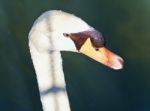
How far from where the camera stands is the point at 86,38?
188 centimetres

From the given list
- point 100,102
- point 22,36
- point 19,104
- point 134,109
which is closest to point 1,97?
point 19,104

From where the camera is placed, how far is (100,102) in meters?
2.35

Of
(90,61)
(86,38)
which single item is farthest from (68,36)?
(90,61)

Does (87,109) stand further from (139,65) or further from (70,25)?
(70,25)

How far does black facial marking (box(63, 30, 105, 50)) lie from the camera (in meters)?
1.87

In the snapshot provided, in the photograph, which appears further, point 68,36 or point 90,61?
point 90,61

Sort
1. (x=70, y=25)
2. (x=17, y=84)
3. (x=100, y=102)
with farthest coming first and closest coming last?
(x=100, y=102), (x=17, y=84), (x=70, y=25)

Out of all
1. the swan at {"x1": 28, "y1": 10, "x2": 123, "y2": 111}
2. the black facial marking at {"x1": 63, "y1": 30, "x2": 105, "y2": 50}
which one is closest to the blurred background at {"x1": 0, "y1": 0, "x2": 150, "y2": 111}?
the swan at {"x1": 28, "y1": 10, "x2": 123, "y2": 111}

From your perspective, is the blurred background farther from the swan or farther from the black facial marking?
the black facial marking

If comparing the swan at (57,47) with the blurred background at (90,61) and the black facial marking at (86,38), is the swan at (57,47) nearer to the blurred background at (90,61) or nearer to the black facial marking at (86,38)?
the black facial marking at (86,38)

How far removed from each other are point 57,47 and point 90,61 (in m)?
0.33

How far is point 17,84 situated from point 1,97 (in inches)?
3.2

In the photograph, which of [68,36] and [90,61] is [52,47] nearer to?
[68,36]

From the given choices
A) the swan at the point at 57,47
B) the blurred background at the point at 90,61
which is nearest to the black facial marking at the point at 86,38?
the swan at the point at 57,47
